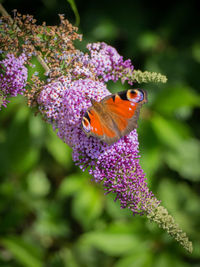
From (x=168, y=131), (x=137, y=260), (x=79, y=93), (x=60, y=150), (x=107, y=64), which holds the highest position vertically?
(x=168, y=131)

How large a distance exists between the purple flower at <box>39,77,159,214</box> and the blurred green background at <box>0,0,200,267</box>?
2340mm

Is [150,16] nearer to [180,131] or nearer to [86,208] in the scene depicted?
[180,131]

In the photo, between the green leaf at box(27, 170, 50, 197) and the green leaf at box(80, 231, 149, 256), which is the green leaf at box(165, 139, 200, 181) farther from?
the green leaf at box(27, 170, 50, 197)

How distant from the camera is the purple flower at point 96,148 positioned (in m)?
2.20

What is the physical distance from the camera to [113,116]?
2.45 metres

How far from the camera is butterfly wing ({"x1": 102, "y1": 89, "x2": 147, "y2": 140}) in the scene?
238cm

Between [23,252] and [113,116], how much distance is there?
3.53 m

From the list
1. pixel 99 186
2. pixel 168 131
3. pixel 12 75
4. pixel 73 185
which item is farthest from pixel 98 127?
pixel 99 186

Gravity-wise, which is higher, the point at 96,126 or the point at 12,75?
the point at 12,75

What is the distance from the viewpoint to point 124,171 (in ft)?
7.35

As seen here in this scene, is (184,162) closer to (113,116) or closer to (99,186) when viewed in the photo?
(99,186)

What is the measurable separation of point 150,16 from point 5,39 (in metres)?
4.66

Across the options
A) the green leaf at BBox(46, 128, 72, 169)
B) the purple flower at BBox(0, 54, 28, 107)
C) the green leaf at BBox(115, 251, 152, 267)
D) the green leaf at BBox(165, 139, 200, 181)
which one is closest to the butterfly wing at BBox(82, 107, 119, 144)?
the purple flower at BBox(0, 54, 28, 107)

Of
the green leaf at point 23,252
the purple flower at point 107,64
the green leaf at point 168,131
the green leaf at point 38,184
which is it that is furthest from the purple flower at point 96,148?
the green leaf at point 38,184
